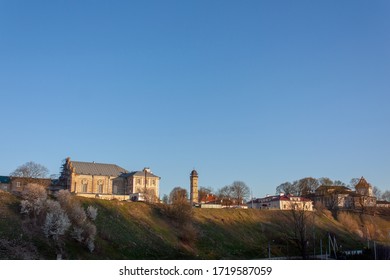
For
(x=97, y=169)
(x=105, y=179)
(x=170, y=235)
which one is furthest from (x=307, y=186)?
(x=170, y=235)

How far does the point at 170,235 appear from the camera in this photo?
56469mm

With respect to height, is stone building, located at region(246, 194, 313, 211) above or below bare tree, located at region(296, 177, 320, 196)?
below

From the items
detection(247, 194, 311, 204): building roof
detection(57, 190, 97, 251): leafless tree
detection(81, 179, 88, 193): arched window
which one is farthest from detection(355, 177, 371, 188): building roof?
Result: detection(57, 190, 97, 251): leafless tree

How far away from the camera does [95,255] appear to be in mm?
42438

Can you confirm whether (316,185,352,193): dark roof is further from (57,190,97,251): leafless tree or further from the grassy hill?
(57,190,97,251): leafless tree

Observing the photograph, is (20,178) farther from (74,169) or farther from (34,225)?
(34,225)

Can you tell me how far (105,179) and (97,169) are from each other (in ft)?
8.84

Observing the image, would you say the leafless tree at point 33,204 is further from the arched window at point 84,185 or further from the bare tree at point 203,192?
the bare tree at point 203,192

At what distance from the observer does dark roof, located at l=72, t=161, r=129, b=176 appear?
291 ft

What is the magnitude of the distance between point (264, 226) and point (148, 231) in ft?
90.8

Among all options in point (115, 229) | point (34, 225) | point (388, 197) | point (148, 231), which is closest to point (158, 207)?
point (148, 231)

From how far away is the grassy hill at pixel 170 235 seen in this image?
40.8 m

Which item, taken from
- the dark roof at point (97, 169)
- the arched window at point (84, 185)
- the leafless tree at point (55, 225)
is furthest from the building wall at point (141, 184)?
the leafless tree at point (55, 225)

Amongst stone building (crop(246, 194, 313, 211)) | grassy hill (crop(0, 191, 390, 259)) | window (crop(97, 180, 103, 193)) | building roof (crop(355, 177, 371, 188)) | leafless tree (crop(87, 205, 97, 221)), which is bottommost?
grassy hill (crop(0, 191, 390, 259))
